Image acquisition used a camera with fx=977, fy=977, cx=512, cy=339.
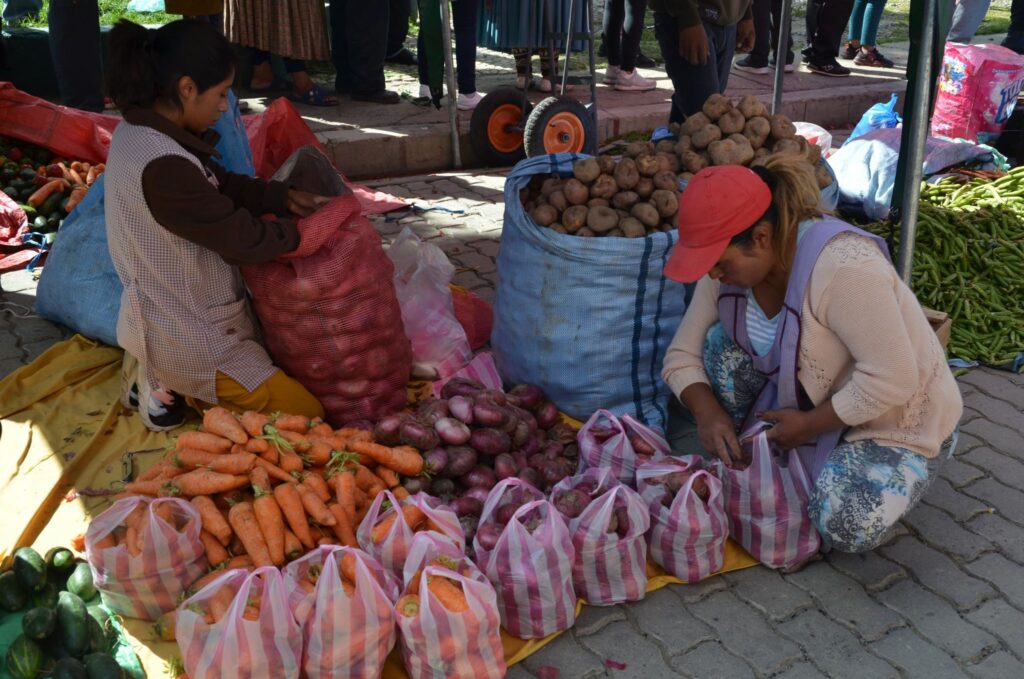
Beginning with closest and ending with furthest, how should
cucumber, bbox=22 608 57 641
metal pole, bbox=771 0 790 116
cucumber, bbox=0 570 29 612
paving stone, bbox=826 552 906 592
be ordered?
cucumber, bbox=22 608 57 641 < cucumber, bbox=0 570 29 612 < paving stone, bbox=826 552 906 592 < metal pole, bbox=771 0 790 116

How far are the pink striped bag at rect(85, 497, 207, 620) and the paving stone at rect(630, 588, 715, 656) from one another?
1185mm

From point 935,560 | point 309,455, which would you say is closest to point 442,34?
point 309,455

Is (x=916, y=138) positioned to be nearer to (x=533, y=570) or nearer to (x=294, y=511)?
(x=533, y=570)

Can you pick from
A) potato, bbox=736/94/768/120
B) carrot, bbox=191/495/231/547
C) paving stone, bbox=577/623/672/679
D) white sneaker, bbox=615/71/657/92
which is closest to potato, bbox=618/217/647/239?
potato, bbox=736/94/768/120

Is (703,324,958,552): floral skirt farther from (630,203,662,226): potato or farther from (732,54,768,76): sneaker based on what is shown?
(732,54,768,76): sneaker

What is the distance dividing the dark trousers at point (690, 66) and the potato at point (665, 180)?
56.9 inches

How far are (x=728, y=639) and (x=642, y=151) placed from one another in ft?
6.27

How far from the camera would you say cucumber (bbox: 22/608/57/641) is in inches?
90.4

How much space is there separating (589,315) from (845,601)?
1246 mm

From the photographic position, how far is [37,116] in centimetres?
544

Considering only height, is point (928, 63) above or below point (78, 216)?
above

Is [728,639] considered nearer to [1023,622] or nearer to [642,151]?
[1023,622]

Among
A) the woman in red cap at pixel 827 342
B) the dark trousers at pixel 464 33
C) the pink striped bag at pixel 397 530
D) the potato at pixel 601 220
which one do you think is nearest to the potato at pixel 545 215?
the potato at pixel 601 220

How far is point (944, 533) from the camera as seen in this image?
2.97m
